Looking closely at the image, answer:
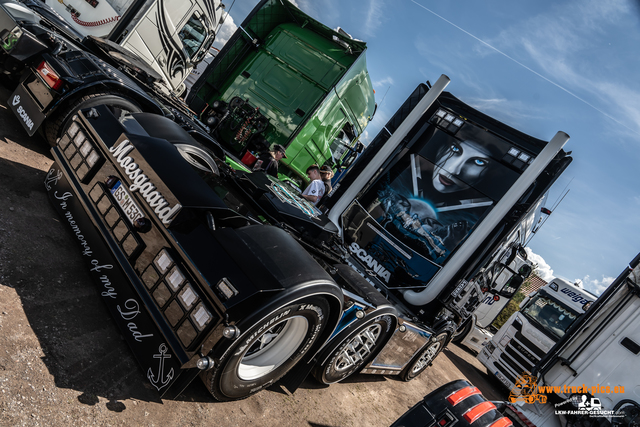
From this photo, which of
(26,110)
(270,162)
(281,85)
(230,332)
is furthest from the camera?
(281,85)

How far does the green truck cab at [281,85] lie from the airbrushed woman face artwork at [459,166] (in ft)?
9.59

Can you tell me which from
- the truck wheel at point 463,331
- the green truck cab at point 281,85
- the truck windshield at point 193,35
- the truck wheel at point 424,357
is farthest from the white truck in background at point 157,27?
the truck wheel at point 463,331

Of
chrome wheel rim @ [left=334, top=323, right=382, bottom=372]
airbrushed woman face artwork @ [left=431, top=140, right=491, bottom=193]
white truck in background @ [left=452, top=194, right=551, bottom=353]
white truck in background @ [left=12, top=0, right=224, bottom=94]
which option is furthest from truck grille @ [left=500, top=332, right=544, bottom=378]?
white truck in background @ [left=12, top=0, right=224, bottom=94]

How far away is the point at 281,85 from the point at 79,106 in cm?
407

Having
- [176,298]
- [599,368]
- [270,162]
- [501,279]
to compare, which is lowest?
[176,298]

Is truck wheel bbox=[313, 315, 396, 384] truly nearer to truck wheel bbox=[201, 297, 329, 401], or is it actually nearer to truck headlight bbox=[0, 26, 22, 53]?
truck wheel bbox=[201, 297, 329, 401]

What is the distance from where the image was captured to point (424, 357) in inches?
168

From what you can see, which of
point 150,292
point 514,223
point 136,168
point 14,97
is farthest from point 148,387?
point 514,223

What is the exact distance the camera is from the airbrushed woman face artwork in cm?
423

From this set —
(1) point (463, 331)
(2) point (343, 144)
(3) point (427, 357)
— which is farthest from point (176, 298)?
(1) point (463, 331)

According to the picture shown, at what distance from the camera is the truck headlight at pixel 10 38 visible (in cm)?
333

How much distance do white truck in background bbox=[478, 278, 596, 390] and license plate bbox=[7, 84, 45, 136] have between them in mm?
8150

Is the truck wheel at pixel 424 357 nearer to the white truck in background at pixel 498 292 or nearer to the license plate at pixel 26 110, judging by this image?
the white truck in background at pixel 498 292

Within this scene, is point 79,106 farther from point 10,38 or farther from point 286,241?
point 286,241
